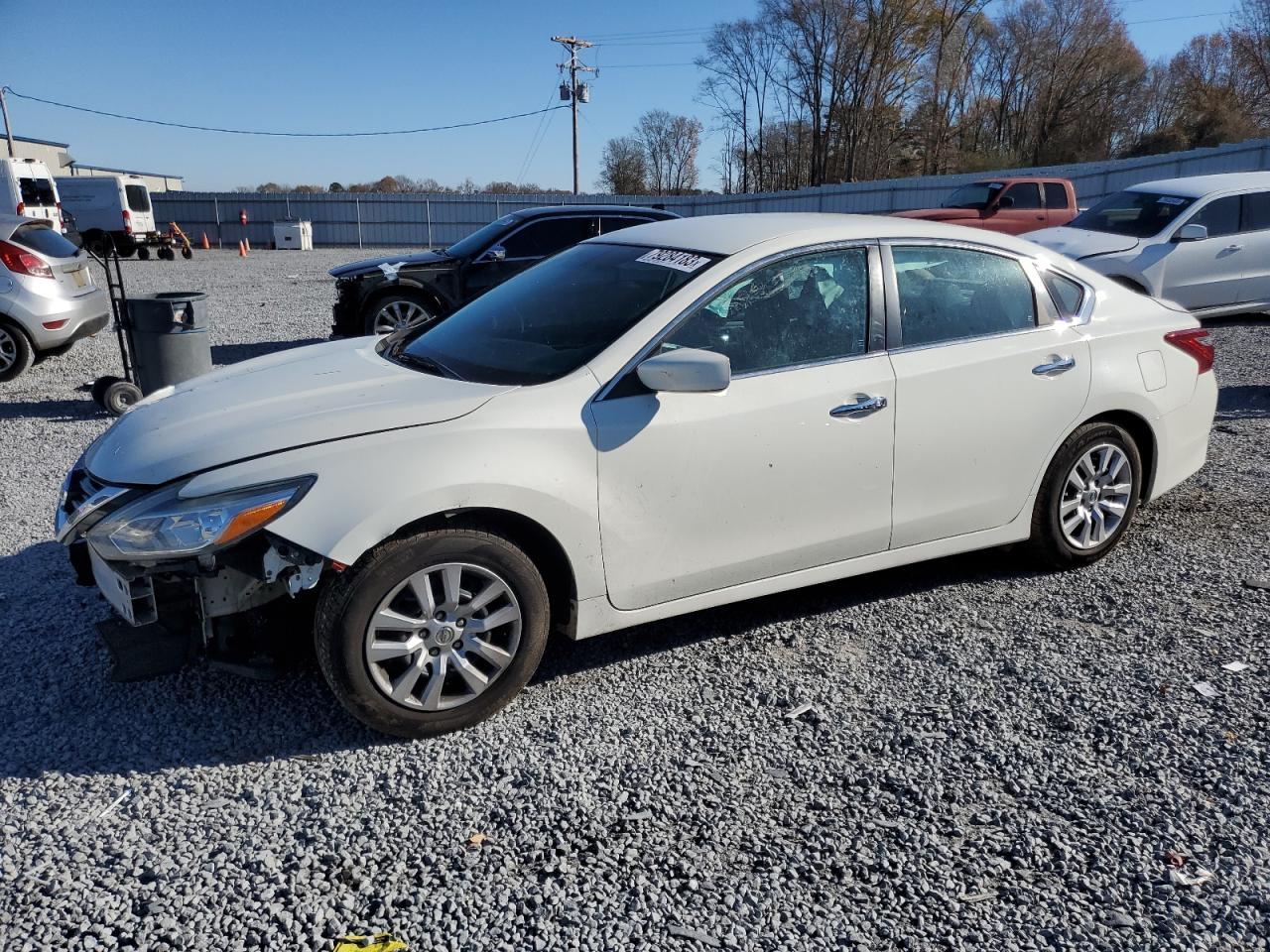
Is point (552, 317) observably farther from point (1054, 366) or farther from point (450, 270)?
point (450, 270)

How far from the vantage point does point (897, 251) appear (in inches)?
162

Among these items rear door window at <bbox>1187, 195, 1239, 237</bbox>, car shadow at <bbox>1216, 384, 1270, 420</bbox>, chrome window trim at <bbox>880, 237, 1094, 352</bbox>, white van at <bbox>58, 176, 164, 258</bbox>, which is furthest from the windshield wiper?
white van at <bbox>58, 176, 164, 258</bbox>

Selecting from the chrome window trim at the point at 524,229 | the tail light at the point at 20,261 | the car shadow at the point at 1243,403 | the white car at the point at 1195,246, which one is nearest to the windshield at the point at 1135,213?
the white car at the point at 1195,246

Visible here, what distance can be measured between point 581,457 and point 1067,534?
2559 mm

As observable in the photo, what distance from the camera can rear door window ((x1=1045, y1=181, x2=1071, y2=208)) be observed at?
1883 cm

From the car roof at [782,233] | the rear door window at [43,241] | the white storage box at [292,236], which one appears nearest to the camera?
the car roof at [782,233]

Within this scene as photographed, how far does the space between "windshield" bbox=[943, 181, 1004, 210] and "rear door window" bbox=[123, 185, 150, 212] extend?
26977 mm

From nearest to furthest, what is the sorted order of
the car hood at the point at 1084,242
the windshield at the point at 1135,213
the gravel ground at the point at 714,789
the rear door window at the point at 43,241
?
the gravel ground at the point at 714,789, the rear door window at the point at 43,241, the car hood at the point at 1084,242, the windshield at the point at 1135,213

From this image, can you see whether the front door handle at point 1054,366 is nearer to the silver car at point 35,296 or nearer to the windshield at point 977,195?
the silver car at point 35,296

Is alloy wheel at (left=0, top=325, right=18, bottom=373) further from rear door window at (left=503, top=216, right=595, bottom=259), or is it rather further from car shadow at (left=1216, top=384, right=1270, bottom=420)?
car shadow at (left=1216, top=384, right=1270, bottom=420)

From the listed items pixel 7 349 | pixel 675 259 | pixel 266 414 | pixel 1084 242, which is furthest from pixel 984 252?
pixel 7 349

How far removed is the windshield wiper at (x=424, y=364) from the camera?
3.71 metres

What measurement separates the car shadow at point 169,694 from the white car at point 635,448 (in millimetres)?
322

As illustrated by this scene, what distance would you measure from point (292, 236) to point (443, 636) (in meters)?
37.3
